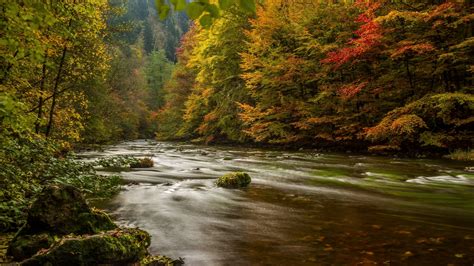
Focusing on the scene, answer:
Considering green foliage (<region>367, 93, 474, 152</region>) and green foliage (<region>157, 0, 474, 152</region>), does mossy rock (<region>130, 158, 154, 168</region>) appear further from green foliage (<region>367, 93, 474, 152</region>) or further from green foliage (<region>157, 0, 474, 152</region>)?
green foliage (<region>367, 93, 474, 152</region>)

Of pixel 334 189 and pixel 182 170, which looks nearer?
pixel 334 189

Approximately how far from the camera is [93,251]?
417 cm

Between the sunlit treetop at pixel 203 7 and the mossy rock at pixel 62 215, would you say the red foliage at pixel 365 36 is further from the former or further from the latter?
the sunlit treetop at pixel 203 7

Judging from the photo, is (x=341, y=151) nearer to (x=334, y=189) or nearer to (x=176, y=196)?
(x=334, y=189)

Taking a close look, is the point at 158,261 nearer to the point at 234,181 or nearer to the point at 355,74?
the point at 234,181

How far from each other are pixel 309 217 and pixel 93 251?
3.98 meters

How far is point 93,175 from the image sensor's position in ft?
28.8

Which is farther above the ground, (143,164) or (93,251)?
(143,164)

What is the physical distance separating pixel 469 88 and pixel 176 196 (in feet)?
47.6

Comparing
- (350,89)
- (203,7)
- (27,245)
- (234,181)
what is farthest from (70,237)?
(350,89)

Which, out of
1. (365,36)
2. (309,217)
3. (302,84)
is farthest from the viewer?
(302,84)

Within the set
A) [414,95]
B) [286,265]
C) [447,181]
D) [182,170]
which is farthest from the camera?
[414,95]

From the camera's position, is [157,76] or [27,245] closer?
[27,245]

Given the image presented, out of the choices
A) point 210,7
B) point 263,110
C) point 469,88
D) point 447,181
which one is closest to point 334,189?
point 447,181
